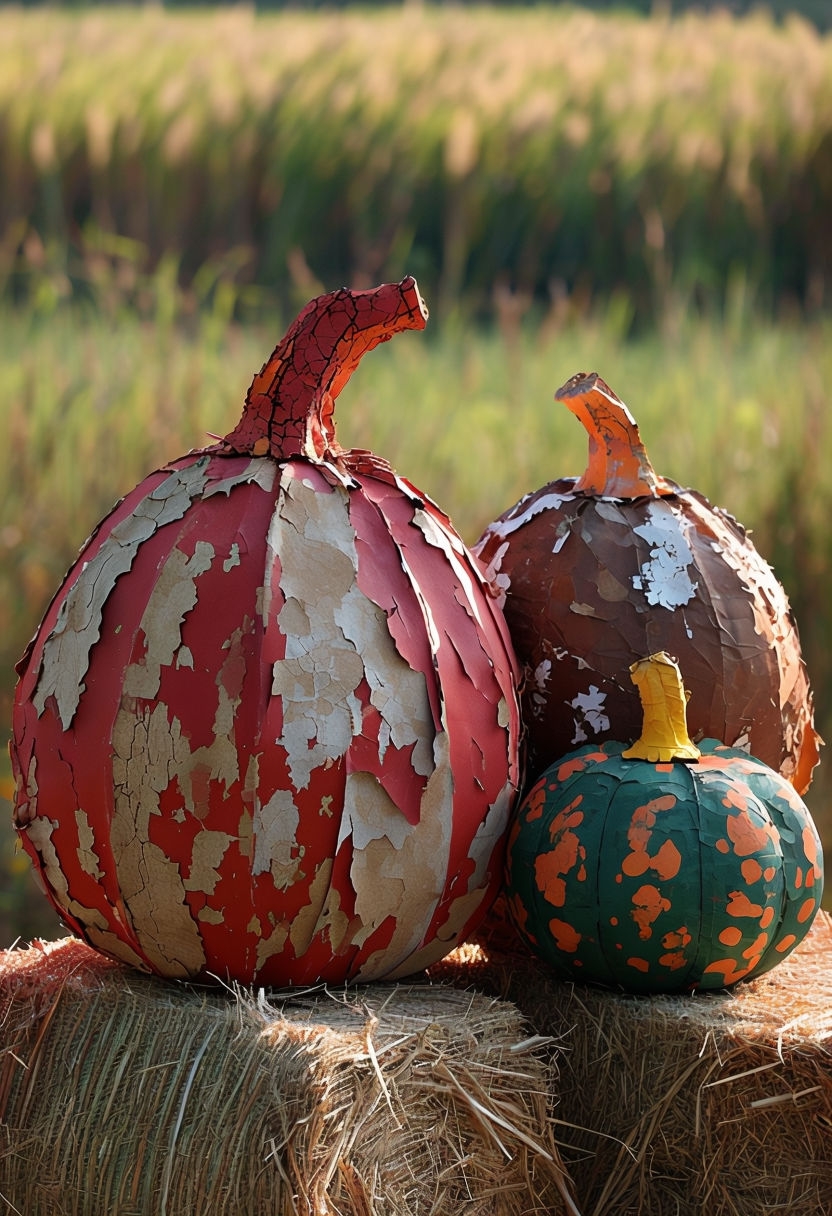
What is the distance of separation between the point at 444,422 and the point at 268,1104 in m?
2.86

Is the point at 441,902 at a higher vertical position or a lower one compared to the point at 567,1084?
higher

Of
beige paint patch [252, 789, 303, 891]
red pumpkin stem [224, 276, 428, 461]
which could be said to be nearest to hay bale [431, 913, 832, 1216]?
beige paint patch [252, 789, 303, 891]

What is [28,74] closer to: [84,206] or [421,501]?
[84,206]

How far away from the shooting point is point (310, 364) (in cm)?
173

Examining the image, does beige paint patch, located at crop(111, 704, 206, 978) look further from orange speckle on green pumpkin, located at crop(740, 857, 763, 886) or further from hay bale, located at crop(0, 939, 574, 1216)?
orange speckle on green pumpkin, located at crop(740, 857, 763, 886)

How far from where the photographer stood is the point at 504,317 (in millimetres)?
4211

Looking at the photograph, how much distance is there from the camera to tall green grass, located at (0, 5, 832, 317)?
5.43 meters

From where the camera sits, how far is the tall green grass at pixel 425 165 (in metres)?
5.43

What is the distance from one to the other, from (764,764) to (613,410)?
527 millimetres

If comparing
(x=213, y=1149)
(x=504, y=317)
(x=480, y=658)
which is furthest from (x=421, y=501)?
(x=504, y=317)

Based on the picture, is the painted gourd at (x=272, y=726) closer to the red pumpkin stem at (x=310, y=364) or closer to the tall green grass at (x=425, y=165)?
the red pumpkin stem at (x=310, y=364)

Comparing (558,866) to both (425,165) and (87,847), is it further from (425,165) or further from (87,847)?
(425,165)

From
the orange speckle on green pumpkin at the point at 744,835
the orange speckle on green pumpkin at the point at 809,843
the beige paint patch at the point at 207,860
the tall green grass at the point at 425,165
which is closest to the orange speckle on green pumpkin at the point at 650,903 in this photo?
the orange speckle on green pumpkin at the point at 744,835

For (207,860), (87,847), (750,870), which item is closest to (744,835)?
(750,870)
